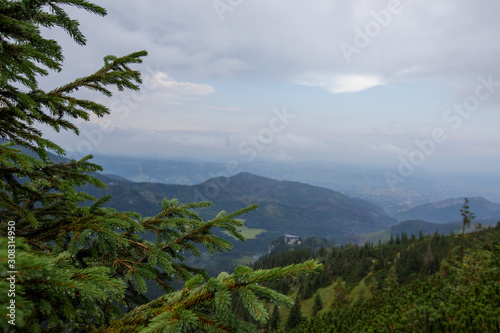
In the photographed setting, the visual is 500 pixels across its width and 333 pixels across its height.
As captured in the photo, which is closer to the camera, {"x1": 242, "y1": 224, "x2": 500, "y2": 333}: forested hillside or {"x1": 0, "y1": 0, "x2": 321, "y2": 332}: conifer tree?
{"x1": 0, "y1": 0, "x2": 321, "y2": 332}: conifer tree

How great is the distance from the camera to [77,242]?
356 centimetres

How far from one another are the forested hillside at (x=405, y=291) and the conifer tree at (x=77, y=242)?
3.44m

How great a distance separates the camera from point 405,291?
27.0 meters

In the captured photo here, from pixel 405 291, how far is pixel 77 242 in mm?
32819

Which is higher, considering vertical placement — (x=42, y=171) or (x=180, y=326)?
(x=42, y=171)

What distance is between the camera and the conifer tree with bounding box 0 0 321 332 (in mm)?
2092

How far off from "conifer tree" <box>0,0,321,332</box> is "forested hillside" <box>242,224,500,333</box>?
3.44 meters

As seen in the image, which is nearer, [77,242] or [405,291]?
[77,242]

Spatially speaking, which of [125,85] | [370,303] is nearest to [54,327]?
[125,85]

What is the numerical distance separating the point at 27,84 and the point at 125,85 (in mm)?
1754

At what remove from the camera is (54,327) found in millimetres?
3055

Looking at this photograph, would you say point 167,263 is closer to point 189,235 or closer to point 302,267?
point 189,235

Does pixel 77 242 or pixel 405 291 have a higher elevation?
pixel 77 242

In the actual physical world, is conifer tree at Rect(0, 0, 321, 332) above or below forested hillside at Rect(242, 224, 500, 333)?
above
